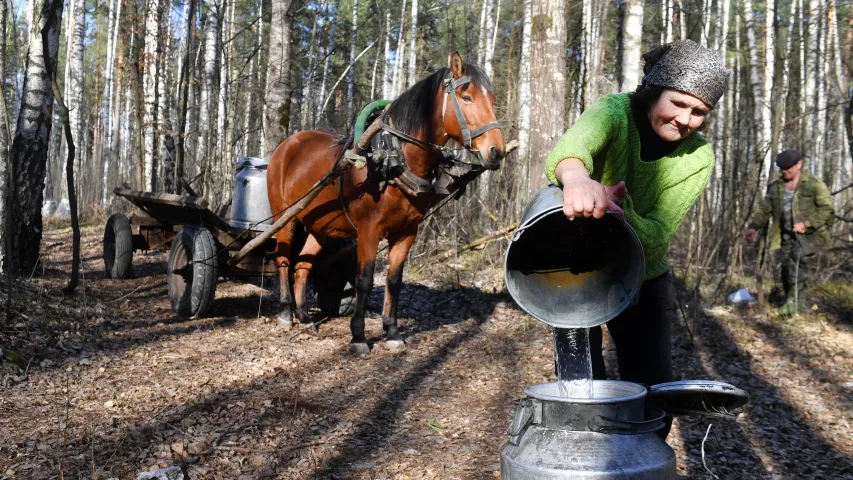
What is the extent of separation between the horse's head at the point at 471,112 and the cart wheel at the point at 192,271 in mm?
2613

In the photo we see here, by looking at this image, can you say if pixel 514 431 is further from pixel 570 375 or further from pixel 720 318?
pixel 720 318

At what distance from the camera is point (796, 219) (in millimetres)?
8320

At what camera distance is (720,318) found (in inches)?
306

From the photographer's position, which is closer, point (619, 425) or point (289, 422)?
point (619, 425)

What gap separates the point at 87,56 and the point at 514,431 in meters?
42.5

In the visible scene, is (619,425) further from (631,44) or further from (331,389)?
(631,44)

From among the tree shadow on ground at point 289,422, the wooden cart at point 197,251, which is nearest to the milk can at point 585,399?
the tree shadow on ground at point 289,422

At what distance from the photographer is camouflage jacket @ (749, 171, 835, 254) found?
8203mm

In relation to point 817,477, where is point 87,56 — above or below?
above

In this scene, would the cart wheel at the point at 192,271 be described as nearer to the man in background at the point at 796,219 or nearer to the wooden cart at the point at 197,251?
the wooden cart at the point at 197,251

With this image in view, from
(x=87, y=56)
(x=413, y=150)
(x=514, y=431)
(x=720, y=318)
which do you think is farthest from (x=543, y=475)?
(x=87, y=56)

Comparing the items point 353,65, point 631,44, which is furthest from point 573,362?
point 353,65

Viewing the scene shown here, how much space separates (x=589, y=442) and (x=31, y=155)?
696 cm

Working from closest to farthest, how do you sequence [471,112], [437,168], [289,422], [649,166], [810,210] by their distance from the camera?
[649,166] < [289,422] < [471,112] < [437,168] < [810,210]
